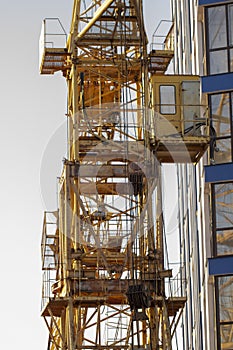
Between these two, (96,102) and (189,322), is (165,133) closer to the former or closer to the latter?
(96,102)

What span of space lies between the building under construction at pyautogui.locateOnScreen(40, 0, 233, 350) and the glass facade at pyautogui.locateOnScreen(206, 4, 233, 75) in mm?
71

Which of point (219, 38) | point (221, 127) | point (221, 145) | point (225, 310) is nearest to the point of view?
point (225, 310)

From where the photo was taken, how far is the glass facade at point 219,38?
79.0m

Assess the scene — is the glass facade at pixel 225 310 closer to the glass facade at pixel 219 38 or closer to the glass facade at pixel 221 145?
the glass facade at pixel 221 145

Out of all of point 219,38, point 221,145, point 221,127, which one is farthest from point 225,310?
point 219,38

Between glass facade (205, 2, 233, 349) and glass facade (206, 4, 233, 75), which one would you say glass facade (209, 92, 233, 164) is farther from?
glass facade (206, 4, 233, 75)

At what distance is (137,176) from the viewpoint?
82.1 meters

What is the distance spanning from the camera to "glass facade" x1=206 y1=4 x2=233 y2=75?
79000mm

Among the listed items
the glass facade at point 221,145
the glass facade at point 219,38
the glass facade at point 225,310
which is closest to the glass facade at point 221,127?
the glass facade at point 221,145

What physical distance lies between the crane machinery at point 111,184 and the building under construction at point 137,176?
0.24ft

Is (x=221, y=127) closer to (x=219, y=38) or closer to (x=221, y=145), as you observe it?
(x=221, y=145)

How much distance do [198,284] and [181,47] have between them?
717 inches

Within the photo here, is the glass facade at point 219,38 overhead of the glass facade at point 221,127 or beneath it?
overhead

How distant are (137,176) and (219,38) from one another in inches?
332
